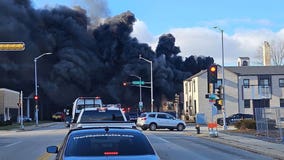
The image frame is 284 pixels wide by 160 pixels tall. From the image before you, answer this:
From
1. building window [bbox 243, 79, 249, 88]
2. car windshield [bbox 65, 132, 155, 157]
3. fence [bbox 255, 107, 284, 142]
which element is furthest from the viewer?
building window [bbox 243, 79, 249, 88]

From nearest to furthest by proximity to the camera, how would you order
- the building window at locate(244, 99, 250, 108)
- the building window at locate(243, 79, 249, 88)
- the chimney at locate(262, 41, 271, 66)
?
the building window at locate(244, 99, 250, 108) < the building window at locate(243, 79, 249, 88) < the chimney at locate(262, 41, 271, 66)

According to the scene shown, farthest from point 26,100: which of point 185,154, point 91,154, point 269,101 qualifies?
point 91,154

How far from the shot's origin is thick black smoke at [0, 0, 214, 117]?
99438mm

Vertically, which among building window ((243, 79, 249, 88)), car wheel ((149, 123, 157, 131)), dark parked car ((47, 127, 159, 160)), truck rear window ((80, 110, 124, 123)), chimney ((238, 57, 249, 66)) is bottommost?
car wheel ((149, 123, 157, 131))

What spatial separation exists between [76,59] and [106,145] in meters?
99.5

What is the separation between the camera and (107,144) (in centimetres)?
746

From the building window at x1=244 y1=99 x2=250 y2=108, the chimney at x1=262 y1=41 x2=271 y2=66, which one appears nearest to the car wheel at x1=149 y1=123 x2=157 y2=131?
the building window at x1=244 y1=99 x2=250 y2=108

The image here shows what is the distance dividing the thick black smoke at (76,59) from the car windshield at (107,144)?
3584 inches

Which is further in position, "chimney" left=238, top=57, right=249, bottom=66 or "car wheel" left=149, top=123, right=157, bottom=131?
"chimney" left=238, top=57, right=249, bottom=66

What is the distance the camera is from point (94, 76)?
110625 mm

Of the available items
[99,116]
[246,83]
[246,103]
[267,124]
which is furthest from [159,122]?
[246,83]

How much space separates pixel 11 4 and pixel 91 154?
100273 millimetres

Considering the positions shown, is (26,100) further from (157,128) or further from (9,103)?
(157,128)

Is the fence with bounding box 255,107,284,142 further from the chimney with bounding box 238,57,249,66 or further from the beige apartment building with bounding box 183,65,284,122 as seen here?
the chimney with bounding box 238,57,249,66
